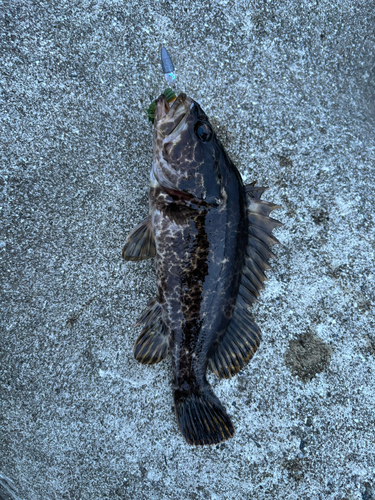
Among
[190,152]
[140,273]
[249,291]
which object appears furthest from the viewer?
[140,273]

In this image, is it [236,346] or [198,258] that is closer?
[198,258]

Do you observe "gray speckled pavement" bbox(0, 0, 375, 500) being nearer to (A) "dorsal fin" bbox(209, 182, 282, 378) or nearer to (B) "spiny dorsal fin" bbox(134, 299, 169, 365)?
(B) "spiny dorsal fin" bbox(134, 299, 169, 365)

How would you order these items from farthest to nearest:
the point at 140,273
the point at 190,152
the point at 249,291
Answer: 1. the point at 140,273
2. the point at 249,291
3. the point at 190,152

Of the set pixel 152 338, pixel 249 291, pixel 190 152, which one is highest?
pixel 190 152

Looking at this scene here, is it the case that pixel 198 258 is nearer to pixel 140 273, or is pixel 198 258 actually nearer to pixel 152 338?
pixel 140 273

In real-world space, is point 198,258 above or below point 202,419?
above

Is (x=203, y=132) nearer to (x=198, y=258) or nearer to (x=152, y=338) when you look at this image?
(x=198, y=258)

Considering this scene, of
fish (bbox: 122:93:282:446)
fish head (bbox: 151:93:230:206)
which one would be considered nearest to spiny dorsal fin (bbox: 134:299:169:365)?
fish (bbox: 122:93:282:446)

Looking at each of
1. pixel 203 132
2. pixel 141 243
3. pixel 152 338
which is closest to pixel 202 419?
pixel 152 338
